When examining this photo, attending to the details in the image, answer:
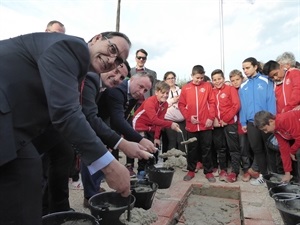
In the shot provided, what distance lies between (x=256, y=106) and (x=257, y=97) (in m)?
0.14

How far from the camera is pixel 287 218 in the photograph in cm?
254

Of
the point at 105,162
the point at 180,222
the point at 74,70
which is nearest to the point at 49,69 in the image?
the point at 74,70

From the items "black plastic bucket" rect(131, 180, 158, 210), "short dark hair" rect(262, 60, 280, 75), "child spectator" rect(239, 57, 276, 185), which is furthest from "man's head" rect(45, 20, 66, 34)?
"short dark hair" rect(262, 60, 280, 75)

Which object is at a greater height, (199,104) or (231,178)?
(199,104)

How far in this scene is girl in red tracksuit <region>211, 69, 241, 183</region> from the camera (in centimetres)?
461

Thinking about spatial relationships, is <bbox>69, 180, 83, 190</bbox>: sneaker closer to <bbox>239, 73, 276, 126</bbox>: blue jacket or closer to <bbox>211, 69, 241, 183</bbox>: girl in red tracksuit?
<bbox>211, 69, 241, 183</bbox>: girl in red tracksuit

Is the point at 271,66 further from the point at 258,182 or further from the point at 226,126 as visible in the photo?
the point at 258,182

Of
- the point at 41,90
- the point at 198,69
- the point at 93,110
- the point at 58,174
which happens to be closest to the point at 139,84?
the point at 93,110

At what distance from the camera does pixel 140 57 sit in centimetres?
589

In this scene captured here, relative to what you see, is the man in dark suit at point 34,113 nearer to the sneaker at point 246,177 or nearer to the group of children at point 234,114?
the group of children at point 234,114

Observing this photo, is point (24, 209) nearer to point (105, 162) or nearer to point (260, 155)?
point (105, 162)

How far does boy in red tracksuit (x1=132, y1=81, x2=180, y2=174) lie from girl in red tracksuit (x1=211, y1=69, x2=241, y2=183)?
880 millimetres

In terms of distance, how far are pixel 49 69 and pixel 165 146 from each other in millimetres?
4630

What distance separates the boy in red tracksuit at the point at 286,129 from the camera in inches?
144
